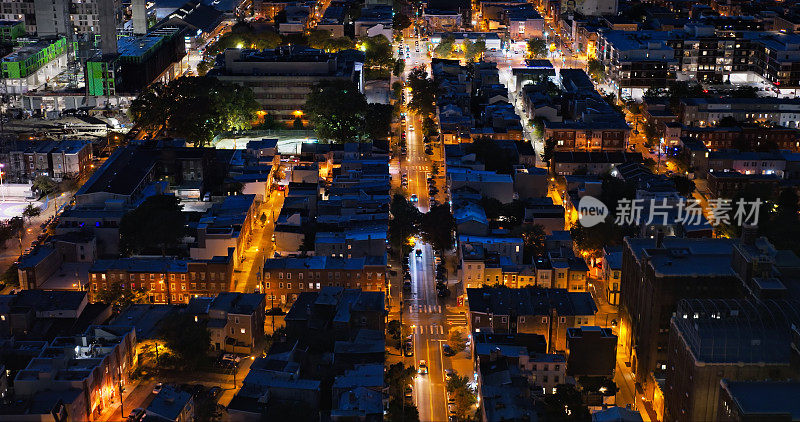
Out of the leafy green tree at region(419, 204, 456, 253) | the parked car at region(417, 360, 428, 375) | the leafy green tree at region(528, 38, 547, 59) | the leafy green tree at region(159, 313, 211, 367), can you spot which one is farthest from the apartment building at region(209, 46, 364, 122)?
the parked car at region(417, 360, 428, 375)

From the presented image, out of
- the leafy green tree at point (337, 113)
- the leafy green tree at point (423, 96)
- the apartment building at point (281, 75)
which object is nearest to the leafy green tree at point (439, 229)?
the leafy green tree at point (337, 113)

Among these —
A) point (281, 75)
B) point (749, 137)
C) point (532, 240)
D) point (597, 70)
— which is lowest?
point (532, 240)

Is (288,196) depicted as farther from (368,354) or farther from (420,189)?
(368,354)

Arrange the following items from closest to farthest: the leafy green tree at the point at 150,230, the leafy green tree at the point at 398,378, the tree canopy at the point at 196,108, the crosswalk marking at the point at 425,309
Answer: the leafy green tree at the point at 398,378 < the crosswalk marking at the point at 425,309 < the leafy green tree at the point at 150,230 < the tree canopy at the point at 196,108

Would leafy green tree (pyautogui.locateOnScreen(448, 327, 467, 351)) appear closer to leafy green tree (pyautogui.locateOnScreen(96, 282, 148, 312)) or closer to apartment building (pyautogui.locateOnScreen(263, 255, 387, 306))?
apartment building (pyautogui.locateOnScreen(263, 255, 387, 306))

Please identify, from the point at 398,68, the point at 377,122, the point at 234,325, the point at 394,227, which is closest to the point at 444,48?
the point at 398,68

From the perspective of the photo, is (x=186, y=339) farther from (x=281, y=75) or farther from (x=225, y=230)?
(x=281, y=75)

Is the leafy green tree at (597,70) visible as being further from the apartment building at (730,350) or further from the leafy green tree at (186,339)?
the leafy green tree at (186,339)
